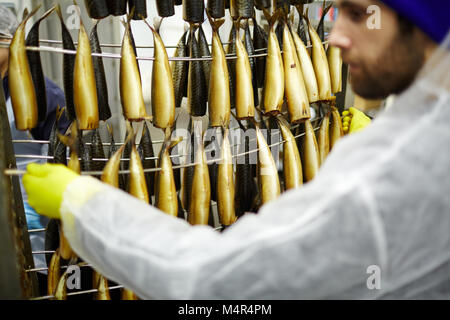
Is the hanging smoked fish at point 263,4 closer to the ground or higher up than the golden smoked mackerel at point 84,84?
higher up

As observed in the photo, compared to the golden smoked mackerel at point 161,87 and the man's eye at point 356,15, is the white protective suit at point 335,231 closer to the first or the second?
the man's eye at point 356,15

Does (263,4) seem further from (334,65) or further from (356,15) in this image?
(356,15)

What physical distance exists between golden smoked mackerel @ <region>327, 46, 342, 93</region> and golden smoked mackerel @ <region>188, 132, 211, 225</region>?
0.79 m

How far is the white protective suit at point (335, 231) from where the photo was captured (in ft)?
2.58

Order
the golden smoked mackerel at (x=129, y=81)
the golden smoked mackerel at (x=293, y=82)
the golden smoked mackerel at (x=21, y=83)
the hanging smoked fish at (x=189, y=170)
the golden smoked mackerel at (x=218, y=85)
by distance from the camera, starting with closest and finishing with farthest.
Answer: the golden smoked mackerel at (x=21, y=83)
the golden smoked mackerel at (x=129, y=81)
the golden smoked mackerel at (x=218, y=85)
the golden smoked mackerel at (x=293, y=82)
the hanging smoked fish at (x=189, y=170)

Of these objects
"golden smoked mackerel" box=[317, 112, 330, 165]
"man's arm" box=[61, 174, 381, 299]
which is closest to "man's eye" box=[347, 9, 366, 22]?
"man's arm" box=[61, 174, 381, 299]

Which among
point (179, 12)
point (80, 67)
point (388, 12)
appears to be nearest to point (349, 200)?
point (388, 12)

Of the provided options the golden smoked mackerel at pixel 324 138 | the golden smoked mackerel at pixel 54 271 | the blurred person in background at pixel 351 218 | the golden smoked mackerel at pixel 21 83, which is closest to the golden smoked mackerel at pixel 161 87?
the golden smoked mackerel at pixel 21 83

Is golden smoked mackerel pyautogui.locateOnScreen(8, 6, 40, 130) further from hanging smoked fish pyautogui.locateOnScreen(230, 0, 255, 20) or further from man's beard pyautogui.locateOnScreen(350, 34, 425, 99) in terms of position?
man's beard pyautogui.locateOnScreen(350, 34, 425, 99)

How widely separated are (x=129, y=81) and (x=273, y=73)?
21.7 inches

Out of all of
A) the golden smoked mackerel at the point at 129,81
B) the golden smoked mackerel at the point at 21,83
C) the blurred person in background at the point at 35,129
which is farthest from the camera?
the blurred person in background at the point at 35,129

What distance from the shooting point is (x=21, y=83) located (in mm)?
1266

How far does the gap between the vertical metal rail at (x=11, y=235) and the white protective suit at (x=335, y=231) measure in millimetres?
217

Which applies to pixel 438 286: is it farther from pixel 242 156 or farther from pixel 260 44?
pixel 260 44
